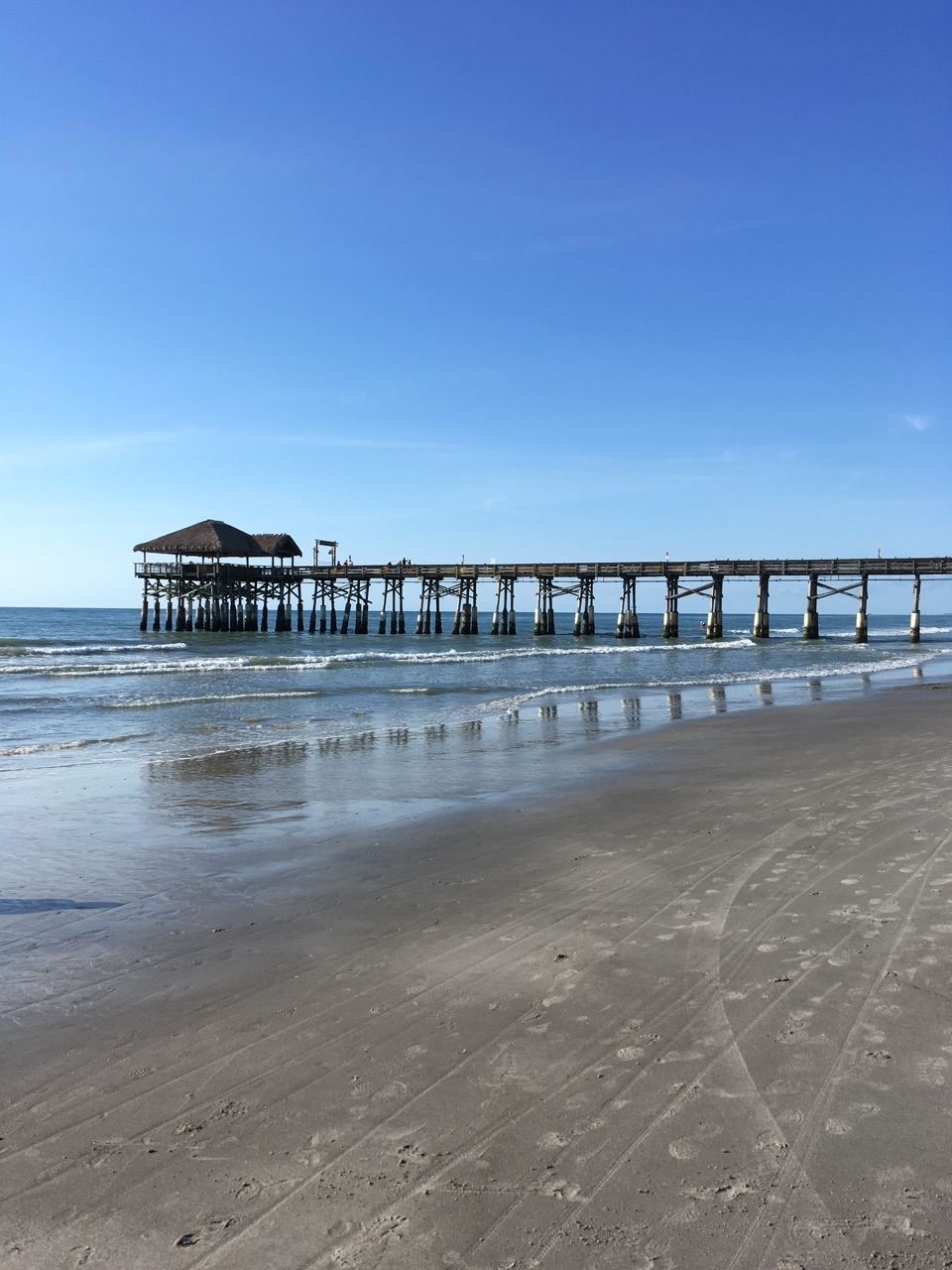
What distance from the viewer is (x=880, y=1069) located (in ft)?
11.8

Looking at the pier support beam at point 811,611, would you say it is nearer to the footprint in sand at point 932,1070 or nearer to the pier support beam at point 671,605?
the pier support beam at point 671,605

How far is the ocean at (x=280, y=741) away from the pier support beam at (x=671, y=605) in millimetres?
14536

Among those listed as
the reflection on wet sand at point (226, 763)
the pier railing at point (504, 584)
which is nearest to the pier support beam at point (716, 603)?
the pier railing at point (504, 584)

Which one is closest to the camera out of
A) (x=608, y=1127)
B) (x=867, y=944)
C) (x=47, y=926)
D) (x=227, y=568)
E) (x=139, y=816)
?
(x=608, y=1127)

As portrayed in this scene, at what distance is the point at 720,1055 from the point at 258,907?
11.9 ft

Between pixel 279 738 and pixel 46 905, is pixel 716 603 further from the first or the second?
pixel 46 905

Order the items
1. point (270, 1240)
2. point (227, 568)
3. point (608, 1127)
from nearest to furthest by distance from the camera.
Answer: point (270, 1240), point (608, 1127), point (227, 568)

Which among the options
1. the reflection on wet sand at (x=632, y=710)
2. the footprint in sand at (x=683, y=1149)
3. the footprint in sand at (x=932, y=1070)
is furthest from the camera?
the reflection on wet sand at (x=632, y=710)

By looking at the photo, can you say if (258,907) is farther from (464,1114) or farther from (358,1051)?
(464,1114)

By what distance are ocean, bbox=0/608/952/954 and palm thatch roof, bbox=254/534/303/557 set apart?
84.8ft

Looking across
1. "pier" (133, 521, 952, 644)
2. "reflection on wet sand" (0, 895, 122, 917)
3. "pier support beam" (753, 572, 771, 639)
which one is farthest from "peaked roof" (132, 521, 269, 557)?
"reflection on wet sand" (0, 895, 122, 917)

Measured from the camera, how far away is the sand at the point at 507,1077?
9.05ft

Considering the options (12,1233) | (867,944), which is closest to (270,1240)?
(12,1233)

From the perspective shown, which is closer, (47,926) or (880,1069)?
(880,1069)
